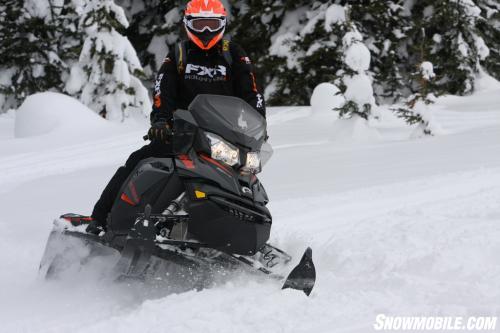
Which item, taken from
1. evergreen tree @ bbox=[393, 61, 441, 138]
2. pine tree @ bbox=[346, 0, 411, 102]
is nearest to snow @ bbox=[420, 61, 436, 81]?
evergreen tree @ bbox=[393, 61, 441, 138]

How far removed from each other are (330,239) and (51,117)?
9.43m

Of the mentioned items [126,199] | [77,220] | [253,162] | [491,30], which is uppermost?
[253,162]

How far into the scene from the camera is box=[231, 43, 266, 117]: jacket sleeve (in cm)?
505

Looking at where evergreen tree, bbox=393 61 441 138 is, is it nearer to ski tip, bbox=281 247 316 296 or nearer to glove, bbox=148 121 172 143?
glove, bbox=148 121 172 143

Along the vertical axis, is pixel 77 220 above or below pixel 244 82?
below

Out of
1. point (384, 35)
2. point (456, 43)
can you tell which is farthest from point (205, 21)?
point (384, 35)

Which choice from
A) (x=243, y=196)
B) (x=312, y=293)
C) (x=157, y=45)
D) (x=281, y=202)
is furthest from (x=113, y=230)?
(x=157, y=45)

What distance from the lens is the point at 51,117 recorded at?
1364cm

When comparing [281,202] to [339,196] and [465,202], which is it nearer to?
[339,196]

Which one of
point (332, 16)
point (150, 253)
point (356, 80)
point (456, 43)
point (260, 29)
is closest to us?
point (150, 253)

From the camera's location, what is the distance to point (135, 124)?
1582cm

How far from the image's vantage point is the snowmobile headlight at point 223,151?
169 inches

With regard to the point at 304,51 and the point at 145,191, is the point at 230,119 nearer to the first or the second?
the point at 145,191

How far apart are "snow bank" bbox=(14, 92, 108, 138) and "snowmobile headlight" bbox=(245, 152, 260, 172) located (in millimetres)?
9429
